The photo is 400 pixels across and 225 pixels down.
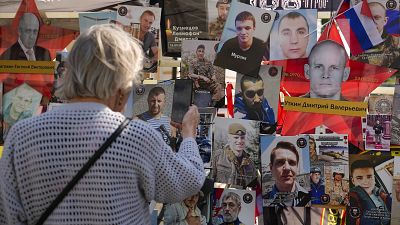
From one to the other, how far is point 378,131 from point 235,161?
0.58 meters

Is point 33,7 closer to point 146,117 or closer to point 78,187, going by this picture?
point 146,117

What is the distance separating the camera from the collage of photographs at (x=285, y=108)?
207 cm

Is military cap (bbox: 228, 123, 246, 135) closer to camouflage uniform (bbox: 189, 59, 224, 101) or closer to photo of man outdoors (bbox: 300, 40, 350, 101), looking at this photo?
camouflage uniform (bbox: 189, 59, 224, 101)

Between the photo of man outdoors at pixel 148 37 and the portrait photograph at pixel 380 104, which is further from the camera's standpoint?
the photo of man outdoors at pixel 148 37

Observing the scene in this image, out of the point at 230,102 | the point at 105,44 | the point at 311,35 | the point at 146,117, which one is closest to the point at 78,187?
the point at 105,44

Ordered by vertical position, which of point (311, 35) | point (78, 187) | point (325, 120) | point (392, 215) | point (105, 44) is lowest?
point (392, 215)

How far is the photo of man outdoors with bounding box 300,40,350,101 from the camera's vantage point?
2.07 meters

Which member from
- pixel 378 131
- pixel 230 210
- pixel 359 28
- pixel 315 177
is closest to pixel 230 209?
pixel 230 210

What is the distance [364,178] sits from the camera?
82.1 inches

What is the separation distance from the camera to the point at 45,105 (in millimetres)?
2396

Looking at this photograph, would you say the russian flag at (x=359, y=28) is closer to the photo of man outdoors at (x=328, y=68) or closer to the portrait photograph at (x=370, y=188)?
the photo of man outdoors at (x=328, y=68)

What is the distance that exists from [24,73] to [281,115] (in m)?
1.16

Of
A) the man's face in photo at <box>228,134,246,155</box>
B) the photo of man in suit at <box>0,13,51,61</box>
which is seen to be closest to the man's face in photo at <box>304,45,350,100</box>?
the man's face in photo at <box>228,134,246,155</box>

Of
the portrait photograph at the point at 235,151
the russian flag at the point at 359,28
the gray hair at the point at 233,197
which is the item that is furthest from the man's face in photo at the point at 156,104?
the russian flag at the point at 359,28
